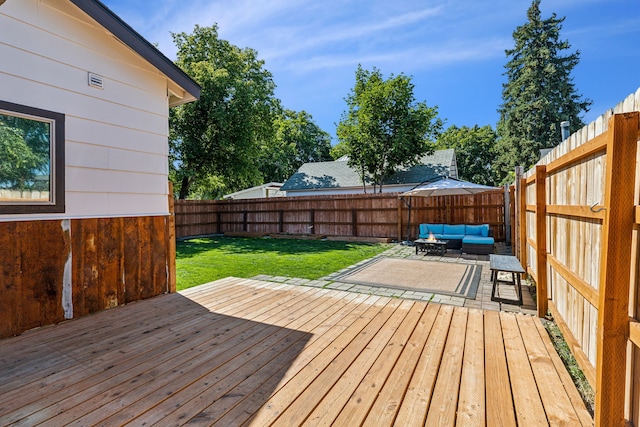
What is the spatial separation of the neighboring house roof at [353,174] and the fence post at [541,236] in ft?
39.6

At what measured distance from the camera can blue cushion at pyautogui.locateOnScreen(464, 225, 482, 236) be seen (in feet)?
28.5

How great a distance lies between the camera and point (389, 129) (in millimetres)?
14898

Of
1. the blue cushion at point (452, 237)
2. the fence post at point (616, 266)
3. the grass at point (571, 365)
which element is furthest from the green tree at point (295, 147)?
the fence post at point (616, 266)

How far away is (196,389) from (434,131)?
16.3m

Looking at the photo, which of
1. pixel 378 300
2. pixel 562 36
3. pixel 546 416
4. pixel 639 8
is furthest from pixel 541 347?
pixel 562 36

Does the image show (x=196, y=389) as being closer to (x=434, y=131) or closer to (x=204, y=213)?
(x=204, y=213)

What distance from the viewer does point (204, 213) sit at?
13.9m

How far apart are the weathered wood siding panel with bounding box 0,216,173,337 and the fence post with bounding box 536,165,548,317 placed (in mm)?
4695

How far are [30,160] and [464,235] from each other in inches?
363

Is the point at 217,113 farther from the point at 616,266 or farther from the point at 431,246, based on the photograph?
the point at 616,266

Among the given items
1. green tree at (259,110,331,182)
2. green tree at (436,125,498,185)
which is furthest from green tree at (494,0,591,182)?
green tree at (259,110,331,182)

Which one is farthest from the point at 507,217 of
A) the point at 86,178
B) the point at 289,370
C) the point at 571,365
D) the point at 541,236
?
the point at 86,178

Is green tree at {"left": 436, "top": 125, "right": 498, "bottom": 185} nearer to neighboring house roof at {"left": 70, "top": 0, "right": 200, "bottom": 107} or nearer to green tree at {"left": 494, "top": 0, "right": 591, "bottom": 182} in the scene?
green tree at {"left": 494, "top": 0, "right": 591, "bottom": 182}

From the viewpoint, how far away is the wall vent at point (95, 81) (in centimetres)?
336
